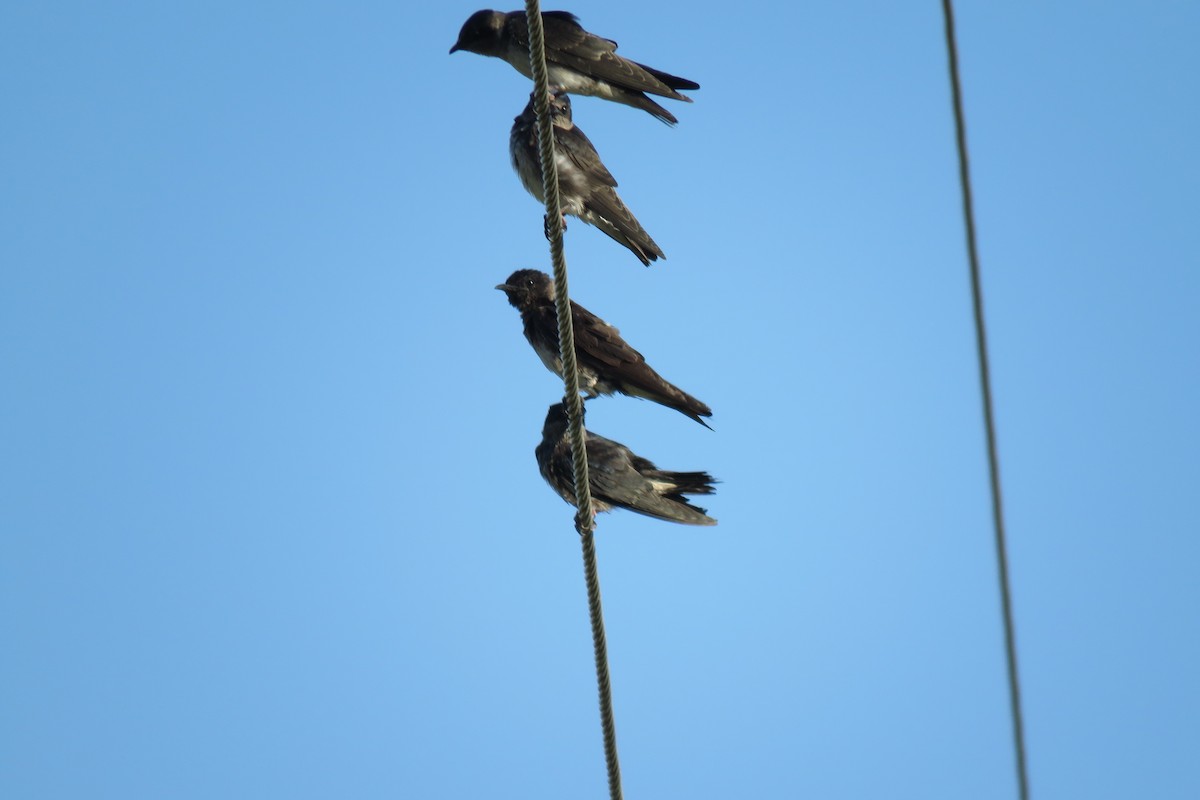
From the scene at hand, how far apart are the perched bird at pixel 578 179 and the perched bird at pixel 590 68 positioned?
233 millimetres

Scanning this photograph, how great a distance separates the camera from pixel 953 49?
10.1 feet

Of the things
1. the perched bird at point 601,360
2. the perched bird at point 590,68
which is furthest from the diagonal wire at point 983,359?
the perched bird at point 590,68

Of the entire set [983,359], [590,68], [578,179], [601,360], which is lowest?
[983,359]

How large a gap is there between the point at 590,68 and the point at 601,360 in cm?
231

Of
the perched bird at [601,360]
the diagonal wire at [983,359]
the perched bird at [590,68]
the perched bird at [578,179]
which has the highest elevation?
the perched bird at [590,68]

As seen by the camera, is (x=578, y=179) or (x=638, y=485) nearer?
(x=638, y=485)

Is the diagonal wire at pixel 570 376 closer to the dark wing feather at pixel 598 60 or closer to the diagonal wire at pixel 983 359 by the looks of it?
the diagonal wire at pixel 983 359

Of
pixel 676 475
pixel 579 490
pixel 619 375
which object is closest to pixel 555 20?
pixel 619 375

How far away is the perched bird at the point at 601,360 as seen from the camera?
696cm

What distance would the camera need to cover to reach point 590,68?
27.9 ft

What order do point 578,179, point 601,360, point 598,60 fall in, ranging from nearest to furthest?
point 601,360, point 578,179, point 598,60

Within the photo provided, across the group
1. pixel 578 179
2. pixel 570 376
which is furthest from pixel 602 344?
pixel 570 376

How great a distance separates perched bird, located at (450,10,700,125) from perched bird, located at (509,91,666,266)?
23 centimetres

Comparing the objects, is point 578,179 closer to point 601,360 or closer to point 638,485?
point 601,360
